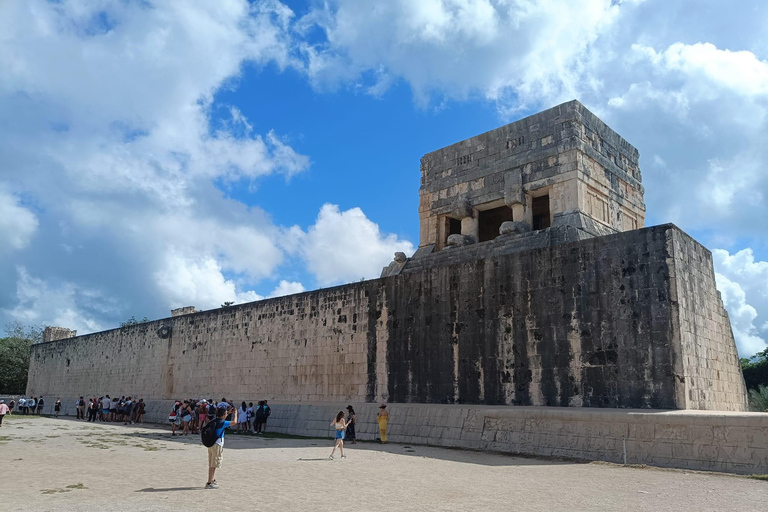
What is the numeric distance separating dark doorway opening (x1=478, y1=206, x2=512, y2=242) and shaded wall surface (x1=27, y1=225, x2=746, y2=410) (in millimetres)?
3760

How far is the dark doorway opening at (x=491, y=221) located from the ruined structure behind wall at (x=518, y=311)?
0.04 meters

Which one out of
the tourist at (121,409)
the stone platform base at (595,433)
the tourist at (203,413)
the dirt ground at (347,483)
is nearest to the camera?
the dirt ground at (347,483)

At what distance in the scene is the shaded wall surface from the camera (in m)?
10.7

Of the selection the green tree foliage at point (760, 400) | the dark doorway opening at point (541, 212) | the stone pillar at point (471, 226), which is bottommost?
the green tree foliage at point (760, 400)

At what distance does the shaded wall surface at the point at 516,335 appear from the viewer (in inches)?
420

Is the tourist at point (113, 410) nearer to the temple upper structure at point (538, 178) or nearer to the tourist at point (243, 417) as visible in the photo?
the tourist at point (243, 417)

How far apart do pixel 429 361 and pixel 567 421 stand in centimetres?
458

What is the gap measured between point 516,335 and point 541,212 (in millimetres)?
6343

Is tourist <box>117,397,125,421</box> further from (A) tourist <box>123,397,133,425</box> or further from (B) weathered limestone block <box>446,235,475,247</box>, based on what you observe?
(B) weathered limestone block <box>446,235,475,247</box>

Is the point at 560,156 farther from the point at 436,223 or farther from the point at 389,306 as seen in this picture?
the point at 389,306

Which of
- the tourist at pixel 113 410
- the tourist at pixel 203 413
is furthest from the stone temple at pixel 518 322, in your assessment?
the tourist at pixel 203 413

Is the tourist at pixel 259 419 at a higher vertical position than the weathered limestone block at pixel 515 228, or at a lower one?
lower

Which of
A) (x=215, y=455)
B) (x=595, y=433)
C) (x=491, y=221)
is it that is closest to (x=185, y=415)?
(x=215, y=455)

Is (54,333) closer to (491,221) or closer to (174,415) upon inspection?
(174,415)
